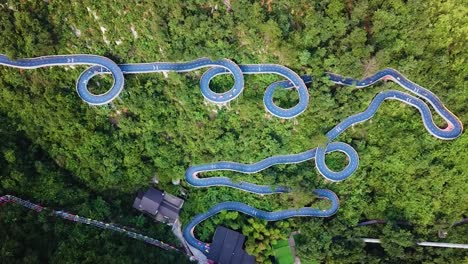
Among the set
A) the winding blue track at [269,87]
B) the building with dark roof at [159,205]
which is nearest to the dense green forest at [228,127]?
the winding blue track at [269,87]

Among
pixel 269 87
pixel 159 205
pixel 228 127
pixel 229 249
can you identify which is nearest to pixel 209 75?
pixel 228 127

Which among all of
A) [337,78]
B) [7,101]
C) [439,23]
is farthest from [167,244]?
[439,23]

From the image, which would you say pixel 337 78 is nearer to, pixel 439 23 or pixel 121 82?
pixel 439 23

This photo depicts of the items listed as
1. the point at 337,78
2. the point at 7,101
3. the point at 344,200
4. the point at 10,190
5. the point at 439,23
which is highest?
the point at 439,23

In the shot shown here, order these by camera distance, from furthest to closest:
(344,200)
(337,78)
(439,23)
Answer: (344,200), (337,78), (439,23)

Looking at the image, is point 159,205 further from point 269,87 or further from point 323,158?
point 323,158

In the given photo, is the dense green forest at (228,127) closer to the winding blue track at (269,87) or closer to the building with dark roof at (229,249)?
the winding blue track at (269,87)
